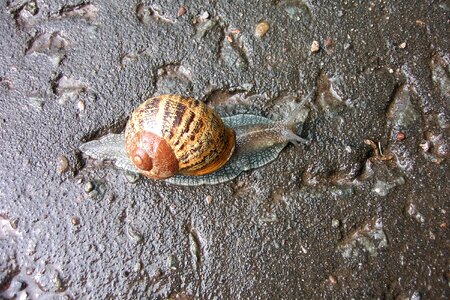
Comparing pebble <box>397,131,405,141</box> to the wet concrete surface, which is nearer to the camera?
the wet concrete surface

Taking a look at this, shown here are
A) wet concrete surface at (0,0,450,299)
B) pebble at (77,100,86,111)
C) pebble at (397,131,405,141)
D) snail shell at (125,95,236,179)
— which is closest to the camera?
snail shell at (125,95,236,179)

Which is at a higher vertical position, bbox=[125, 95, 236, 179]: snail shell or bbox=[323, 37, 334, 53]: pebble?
bbox=[323, 37, 334, 53]: pebble

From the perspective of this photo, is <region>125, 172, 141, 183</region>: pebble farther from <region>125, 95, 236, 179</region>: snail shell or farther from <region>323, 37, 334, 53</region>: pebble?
<region>323, 37, 334, 53</region>: pebble

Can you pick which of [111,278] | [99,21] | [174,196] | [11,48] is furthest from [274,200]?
[11,48]

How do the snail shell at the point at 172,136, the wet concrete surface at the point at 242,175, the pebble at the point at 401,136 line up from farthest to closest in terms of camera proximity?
the pebble at the point at 401,136 → the wet concrete surface at the point at 242,175 → the snail shell at the point at 172,136

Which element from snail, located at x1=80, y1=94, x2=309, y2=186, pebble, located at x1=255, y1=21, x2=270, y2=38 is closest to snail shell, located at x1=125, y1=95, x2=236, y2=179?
snail, located at x1=80, y1=94, x2=309, y2=186

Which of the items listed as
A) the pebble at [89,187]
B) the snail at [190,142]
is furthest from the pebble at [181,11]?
the pebble at [89,187]

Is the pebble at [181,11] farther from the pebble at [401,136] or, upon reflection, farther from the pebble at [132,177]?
the pebble at [401,136]
